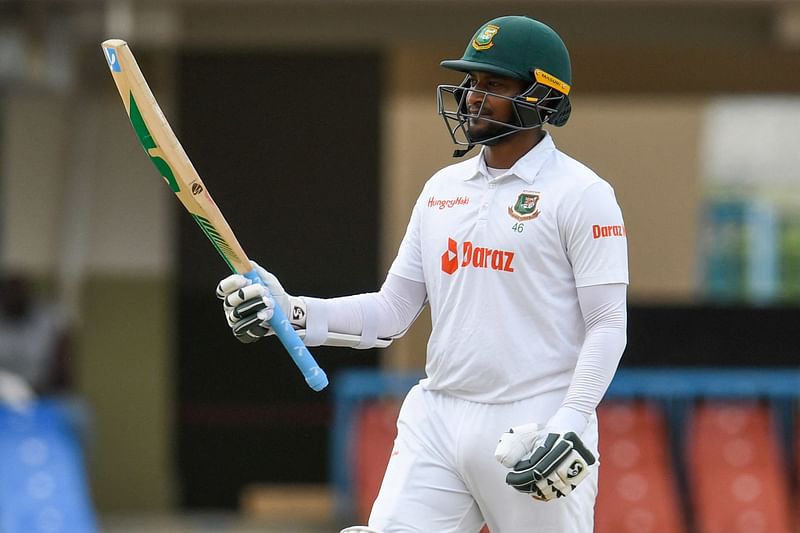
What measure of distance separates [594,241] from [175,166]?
39.2 inches

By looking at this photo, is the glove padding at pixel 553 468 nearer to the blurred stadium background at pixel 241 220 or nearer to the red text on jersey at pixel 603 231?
the red text on jersey at pixel 603 231

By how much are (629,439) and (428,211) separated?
4572 mm

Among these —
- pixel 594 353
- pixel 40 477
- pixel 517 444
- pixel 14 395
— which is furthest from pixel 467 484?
pixel 14 395

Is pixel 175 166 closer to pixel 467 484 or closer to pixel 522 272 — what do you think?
pixel 522 272

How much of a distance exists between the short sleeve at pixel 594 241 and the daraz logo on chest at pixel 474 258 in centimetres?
15

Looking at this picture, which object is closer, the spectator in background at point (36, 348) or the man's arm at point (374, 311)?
the man's arm at point (374, 311)

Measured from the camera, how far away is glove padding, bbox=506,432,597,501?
135 inches

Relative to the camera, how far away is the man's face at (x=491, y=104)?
3760 millimetres

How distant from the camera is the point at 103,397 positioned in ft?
31.0

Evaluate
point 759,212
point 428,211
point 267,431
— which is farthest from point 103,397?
point 428,211

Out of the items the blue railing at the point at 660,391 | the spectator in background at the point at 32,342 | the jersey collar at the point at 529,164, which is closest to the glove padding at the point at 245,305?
the jersey collar at the point at 529,164

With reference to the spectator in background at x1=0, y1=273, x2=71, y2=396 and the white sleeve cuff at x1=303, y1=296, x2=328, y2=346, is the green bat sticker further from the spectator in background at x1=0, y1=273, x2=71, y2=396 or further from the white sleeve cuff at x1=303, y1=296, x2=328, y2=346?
the spectator in background at x1=0, y1=273, x2=71, y2=396

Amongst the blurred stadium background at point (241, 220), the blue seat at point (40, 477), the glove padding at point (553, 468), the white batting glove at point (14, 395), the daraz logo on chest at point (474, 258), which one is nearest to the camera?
the glove padding at point (553, 468)

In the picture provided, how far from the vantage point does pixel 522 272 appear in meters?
3.65
